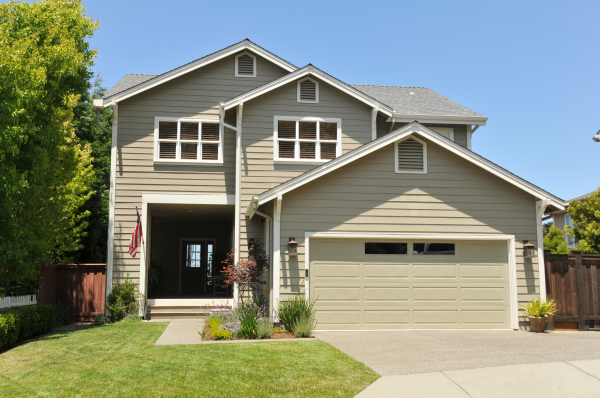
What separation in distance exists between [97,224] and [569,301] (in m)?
17.3

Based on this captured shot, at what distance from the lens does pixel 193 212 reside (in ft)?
53.8

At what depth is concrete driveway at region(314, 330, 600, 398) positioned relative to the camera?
629cm

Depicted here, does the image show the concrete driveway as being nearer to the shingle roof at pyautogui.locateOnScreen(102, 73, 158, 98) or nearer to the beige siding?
the beige siding

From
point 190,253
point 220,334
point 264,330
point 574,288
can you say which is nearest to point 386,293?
point 264,330

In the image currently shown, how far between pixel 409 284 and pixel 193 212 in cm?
795

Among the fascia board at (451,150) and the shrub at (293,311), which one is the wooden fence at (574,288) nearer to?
the fascia board at (451,150)

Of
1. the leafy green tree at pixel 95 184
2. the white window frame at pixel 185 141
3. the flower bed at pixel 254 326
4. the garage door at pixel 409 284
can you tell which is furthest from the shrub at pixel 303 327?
the leafy green tree at pixel 95 184

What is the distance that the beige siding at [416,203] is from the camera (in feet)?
38.1

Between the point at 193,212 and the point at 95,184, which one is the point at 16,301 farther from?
the point at 95,184

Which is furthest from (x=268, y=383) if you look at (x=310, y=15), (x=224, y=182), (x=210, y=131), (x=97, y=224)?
(x=97, y=224)

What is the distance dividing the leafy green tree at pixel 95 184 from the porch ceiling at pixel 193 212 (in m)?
3.88

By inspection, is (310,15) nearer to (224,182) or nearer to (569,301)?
(224,182)

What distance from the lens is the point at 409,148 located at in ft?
39.2

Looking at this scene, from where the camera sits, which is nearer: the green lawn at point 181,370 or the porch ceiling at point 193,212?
the green lawn at point 181,370
